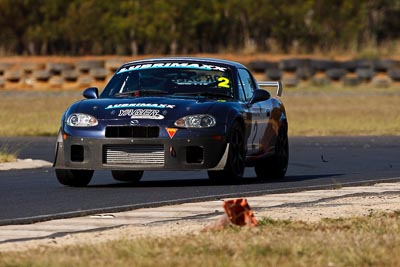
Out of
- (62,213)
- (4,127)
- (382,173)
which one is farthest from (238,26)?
(62,213)

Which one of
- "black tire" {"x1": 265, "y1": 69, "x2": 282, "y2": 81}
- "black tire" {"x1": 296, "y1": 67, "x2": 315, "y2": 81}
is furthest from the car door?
"black tire" {"x1": 296, "y1": 67, "x2": 315, "y2": 81}

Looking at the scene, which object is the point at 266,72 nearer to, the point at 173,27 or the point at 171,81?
the point at 173,27

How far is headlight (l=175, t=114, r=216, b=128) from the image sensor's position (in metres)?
15.4

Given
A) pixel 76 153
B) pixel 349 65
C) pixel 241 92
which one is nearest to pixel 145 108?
pixel 76 153

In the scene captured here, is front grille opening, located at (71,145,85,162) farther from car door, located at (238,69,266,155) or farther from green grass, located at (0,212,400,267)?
green grass, located at (0,212,400,267)

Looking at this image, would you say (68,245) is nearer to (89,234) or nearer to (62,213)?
(89,234)

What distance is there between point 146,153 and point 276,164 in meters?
2.81

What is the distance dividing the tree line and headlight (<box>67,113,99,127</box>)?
131ft

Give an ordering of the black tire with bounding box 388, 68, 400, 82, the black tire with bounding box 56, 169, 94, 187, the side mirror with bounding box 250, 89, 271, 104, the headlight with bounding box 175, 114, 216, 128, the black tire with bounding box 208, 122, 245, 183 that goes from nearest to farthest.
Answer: the headlight with bounding box 175, 114, 216, 128
the black tire with bounding box 208, 122, 245, 183
the black tire with bounding box 56, 169, 94, 187
the side mirror with bounding box 250, 89, 271, 104
the black tire with bounding box 388, 68, 400, 82

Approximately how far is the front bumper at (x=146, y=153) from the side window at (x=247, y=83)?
5.57 feet

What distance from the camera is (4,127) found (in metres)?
30.1

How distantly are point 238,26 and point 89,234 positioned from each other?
49.9 metres

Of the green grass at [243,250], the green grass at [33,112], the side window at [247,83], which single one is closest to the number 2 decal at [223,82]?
the side window at [247,83]

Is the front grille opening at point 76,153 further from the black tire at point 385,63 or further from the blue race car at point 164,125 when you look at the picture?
the black tire at point 385,63
